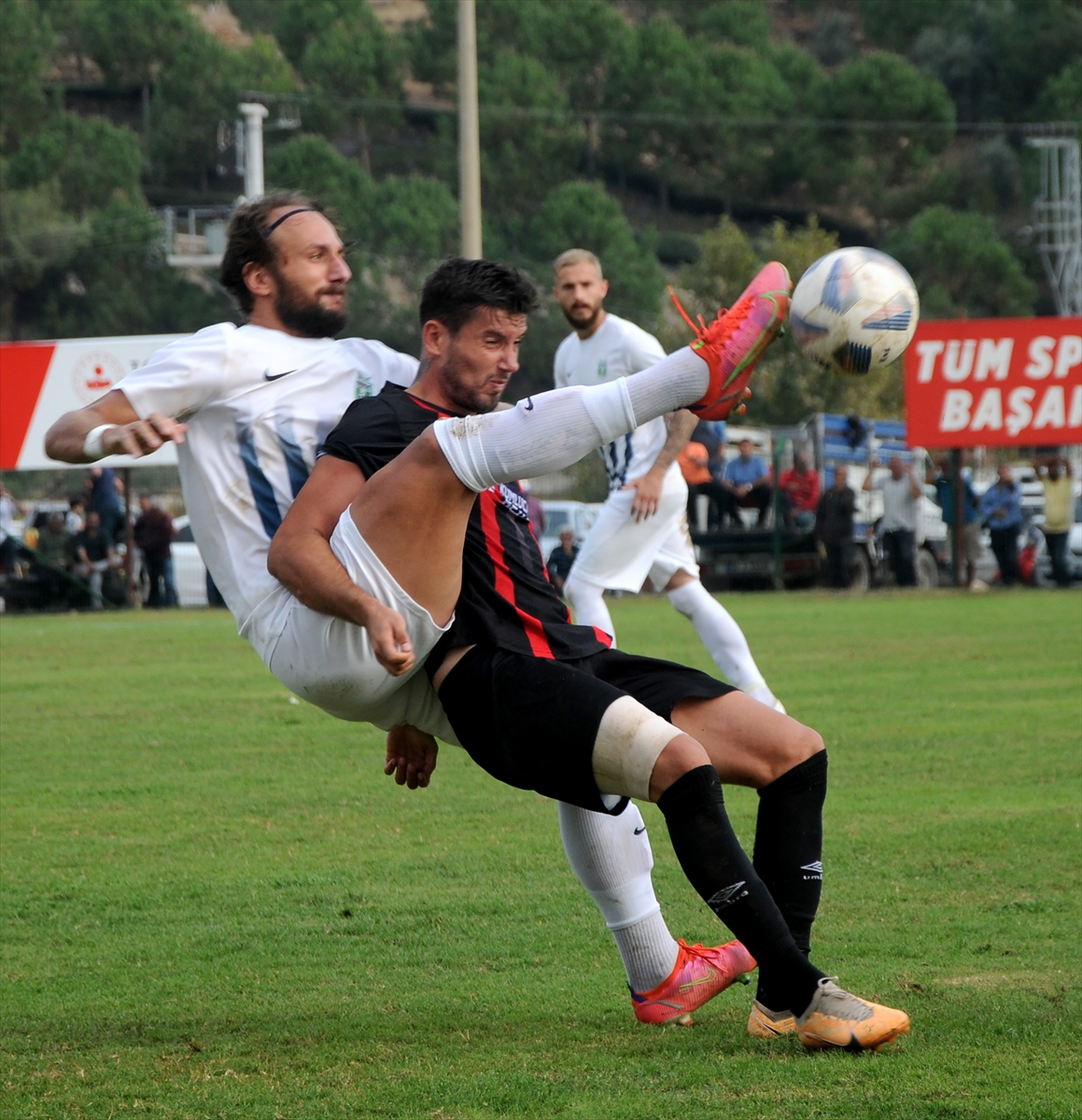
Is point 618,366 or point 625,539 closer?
point 618,366

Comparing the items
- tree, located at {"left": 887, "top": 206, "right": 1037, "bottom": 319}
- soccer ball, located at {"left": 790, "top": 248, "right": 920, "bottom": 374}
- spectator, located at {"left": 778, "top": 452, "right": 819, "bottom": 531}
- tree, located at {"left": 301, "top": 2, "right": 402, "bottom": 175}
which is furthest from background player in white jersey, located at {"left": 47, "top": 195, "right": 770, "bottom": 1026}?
tree, located at {"left": 301, "top": 2, "right": 402, "bottom": 175}

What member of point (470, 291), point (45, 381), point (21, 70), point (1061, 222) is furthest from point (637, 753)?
point (21, 70)

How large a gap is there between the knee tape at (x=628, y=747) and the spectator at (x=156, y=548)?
19795 millimetres

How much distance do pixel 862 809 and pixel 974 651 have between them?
6.80 metres

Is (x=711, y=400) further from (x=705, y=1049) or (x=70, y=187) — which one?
(x=70, y=187)

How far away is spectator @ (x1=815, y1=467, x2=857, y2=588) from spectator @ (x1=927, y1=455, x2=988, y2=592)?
1360 mm

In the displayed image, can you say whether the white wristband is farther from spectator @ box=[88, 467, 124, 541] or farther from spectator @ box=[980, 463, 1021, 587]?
spectator @ box=[980, 463, 1021, 587]

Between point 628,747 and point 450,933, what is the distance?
1.58 meters

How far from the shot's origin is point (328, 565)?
3951 millimetres

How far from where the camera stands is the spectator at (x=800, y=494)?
955 inches

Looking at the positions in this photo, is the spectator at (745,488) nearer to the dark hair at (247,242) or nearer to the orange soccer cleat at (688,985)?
the dark hair at (247,242)

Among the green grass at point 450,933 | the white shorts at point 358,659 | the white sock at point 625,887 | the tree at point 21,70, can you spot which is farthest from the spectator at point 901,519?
the tree at point 21,70

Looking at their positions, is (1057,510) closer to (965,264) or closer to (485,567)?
(485,567)

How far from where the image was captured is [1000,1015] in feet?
13.6
